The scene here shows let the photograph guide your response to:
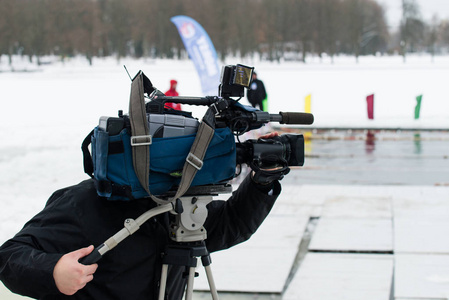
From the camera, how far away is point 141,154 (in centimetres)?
202

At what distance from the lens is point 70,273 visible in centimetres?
196

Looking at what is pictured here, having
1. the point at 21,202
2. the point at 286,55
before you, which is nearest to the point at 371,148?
the point at 21,202

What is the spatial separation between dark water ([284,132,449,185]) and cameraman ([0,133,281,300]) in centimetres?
807

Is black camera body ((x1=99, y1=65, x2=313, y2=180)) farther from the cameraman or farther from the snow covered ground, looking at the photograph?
the snow covered ground

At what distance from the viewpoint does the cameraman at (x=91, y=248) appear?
200 cm

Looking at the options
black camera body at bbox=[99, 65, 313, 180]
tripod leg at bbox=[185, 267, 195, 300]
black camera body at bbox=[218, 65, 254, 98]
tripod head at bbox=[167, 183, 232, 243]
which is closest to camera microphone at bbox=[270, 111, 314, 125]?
black camera body at bbox=[99, 65, 313, 180]

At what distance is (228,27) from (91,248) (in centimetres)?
9591

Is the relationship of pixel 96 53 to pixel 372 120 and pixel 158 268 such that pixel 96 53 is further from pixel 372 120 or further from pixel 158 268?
pixel 158 268

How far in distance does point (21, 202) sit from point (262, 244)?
12.6 ft

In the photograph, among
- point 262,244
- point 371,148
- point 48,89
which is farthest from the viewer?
point 48,89

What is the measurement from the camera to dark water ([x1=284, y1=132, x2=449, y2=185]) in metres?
10.6

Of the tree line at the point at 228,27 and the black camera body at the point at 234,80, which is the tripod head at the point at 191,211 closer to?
the black camera body at the point at 234,80

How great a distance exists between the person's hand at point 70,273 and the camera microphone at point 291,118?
0.82 m

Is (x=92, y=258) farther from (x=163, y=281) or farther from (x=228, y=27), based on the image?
(x=228, y=27)
